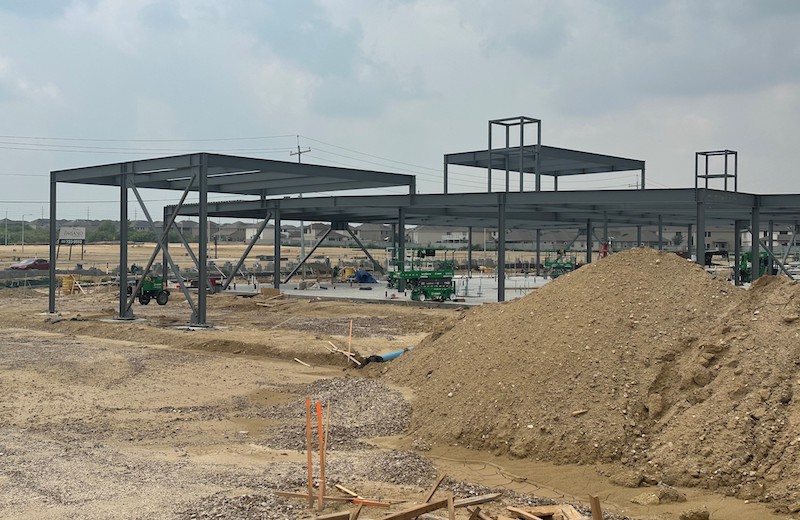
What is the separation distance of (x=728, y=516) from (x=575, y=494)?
1705mm

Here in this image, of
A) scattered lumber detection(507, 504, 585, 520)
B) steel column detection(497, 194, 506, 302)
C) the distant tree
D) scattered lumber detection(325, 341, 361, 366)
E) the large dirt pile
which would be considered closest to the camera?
scattered lumber detection(507, 504, 585, 520)

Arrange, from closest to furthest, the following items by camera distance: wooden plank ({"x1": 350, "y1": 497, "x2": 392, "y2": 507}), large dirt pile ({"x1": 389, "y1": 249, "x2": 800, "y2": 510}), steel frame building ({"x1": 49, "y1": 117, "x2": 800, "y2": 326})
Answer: wooden plank ({"x1": 350, "y1": 497, "x2": 392, "y2": 507}) → large dirt pile ({"x1": 389, "y1": 249, "x2": 800, "y2": 510}) → steel frame building ({"x1": 49, "y1": 117, "x2": 800, "y2": 326})

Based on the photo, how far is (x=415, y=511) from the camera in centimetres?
778

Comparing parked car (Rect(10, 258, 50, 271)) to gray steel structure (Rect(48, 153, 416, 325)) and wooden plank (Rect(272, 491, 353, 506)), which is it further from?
wooden plank (Rect(272, 491, 353, 506))

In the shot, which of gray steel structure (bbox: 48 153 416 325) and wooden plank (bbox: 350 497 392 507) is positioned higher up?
gray steel structure (bbox: 48 153 416 325)

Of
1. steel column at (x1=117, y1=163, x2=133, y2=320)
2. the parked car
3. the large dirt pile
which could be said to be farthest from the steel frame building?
the parked car

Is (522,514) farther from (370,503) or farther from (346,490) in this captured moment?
(346,490)

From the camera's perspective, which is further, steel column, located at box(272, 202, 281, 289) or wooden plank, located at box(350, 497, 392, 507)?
steel column, located at box(272, 202, 281, 289)

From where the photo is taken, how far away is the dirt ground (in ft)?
29.1

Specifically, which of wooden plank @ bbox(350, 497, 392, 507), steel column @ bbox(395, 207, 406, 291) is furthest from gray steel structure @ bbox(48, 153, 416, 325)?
wooden plank @ bbox(350, 497, 392, 507)

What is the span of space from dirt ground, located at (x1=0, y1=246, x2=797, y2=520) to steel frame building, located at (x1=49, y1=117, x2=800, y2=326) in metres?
7.00

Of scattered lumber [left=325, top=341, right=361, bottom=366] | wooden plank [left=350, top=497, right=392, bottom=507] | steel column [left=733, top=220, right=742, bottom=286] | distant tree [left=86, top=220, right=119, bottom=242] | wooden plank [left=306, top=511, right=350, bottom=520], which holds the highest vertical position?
distant tree [left=86, top=220, right=119, bottom=242]

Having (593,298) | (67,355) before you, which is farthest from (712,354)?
(67,355)

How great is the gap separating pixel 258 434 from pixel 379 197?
2675 cm
